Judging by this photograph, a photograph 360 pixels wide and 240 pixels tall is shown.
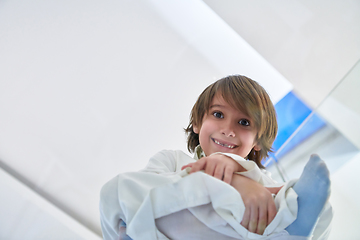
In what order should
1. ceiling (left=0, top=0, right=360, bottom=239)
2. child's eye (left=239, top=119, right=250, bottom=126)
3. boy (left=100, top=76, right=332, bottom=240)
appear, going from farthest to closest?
ceiling (left=0, top=0, right=360, bottom=239) → child's eye (left=239, top=119, right=250, bottom=126) → boy (left=100, top=76, right=332, bottom=240)

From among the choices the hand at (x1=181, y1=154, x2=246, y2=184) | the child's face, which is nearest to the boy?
the hand at (x1=181, y1=154, x2=246, y2=184)

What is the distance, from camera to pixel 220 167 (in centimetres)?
21

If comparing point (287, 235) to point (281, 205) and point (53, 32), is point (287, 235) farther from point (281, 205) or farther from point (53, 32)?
point (53, 32)

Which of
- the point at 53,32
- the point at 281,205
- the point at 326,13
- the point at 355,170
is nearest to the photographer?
the point at 281,205

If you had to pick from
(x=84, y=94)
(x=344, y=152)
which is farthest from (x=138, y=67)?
(x=344, y=152)

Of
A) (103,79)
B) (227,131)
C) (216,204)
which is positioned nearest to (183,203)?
(216,204)

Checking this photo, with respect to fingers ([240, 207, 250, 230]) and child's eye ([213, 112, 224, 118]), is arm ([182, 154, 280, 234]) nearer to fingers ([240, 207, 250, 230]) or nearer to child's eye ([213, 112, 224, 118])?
fingers ([240, 207, 250, 230])

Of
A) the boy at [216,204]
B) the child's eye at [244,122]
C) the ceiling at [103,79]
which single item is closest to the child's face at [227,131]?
the child's eye at [244,122]

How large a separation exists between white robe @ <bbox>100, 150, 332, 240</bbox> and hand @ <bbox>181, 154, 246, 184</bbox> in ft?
0.03

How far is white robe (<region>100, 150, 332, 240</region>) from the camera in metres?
0.18

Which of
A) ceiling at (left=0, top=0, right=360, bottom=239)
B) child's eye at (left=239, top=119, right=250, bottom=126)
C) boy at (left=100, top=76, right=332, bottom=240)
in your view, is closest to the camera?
boy at (left=100, top=76, right=332, bottom=240)

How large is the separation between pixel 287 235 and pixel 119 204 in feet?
0.44

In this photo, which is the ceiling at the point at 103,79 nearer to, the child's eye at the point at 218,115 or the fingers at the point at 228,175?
the child's eye at the point at 218,115

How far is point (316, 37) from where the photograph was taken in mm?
669
